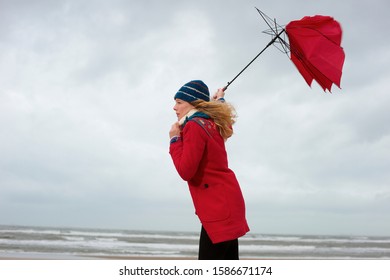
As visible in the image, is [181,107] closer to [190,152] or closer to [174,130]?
[174,130]

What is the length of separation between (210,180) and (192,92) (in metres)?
0.56

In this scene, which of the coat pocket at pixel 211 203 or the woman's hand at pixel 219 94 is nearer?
the coat pocket at pixel 211 203

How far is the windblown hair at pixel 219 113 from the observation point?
8.23ft

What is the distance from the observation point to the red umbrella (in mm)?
2998

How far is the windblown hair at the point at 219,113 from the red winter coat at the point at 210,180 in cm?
9

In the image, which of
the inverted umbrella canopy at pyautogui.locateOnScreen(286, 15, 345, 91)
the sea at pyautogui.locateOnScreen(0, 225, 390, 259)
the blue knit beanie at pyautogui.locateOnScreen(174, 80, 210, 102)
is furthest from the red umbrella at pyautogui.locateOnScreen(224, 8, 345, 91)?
the sea at pyautogui.locateOnScreen(0, 225, 390, 259)

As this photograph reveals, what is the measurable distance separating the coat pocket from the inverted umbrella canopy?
4.18 ft

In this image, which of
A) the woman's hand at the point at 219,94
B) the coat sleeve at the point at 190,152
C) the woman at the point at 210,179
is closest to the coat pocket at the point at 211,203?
the woman at the point at 210,179

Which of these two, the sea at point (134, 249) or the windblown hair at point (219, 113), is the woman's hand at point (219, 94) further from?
the sea at point (134, 249)

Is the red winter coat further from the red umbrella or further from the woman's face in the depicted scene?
the red umbrella
